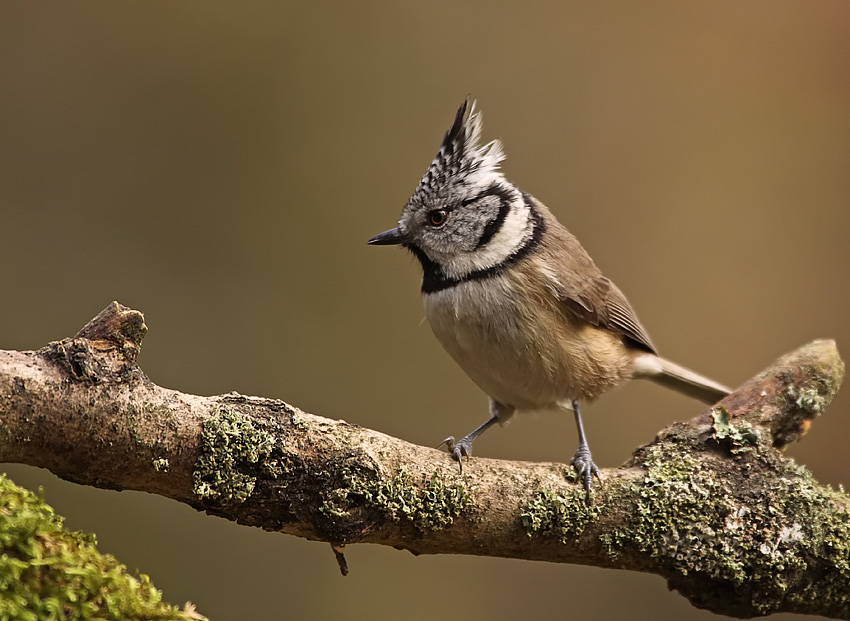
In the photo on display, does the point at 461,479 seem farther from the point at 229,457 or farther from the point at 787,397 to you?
the point at 787,397

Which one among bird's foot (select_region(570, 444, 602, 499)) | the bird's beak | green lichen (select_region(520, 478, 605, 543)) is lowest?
green lichen (select_region(520, 478, 605, 543))

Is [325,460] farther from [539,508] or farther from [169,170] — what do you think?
[169,170]

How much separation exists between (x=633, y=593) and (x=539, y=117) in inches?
125

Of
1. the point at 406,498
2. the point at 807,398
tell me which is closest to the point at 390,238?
the point at 406,498

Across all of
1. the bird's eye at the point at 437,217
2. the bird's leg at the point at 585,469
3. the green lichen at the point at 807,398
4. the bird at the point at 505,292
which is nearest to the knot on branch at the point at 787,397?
the green lichen at the point at 807,398

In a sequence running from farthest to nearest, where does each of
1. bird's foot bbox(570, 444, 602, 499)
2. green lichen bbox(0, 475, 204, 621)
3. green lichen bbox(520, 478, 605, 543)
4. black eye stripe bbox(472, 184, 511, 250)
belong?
black eye stripe bbox(472, 184, 511, 250)
bird's foot bbox(570, 444, 602, 499)
green lichen bbox(520, 478, 605, 543)
green lichen bbox(0, 475, 204, 621)

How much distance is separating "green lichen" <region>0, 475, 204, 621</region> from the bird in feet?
5.18

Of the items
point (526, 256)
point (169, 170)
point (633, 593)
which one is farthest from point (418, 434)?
point (169, 170)

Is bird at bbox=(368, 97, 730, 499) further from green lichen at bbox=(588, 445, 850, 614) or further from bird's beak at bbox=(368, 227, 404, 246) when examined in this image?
green lichen at bbox=(588, 445, 850, 614)

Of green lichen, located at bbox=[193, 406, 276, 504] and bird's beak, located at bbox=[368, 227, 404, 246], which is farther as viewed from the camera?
bird's beak, located at bbox=[368, 227, 404, 246]

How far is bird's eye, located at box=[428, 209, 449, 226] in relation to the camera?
3.36m

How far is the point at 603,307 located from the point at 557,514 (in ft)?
4.12

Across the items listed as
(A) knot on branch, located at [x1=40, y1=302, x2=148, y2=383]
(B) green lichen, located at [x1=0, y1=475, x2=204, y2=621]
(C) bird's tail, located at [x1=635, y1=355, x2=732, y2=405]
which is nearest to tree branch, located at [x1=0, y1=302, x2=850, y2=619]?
(A) knot on branch, located at [x1=40, y1=302, x2=148, y2=383]

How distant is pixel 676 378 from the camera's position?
12.3ft
